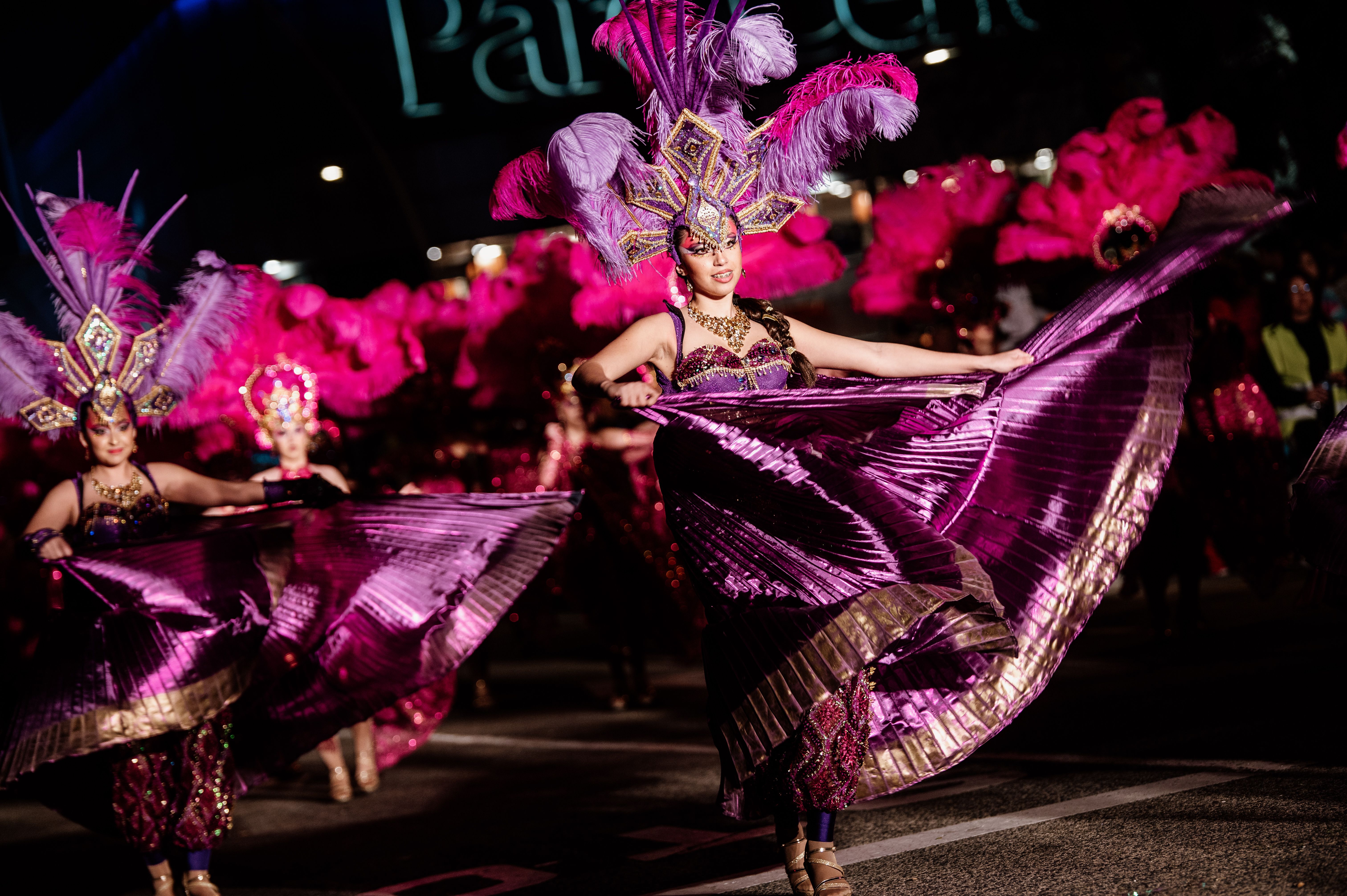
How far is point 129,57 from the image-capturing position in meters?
16.4

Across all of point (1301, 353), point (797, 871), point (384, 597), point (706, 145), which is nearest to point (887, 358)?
point (706, 145)

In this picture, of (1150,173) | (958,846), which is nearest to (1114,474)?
(958,846)

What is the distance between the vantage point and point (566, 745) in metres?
6.54

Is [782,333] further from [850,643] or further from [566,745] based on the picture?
[566,745]

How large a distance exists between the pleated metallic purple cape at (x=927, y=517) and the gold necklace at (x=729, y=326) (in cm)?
33

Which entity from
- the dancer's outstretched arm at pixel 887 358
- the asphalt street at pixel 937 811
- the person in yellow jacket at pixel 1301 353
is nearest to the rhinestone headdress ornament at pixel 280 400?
the asphalt street at pixel 937 811

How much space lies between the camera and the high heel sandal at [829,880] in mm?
3098

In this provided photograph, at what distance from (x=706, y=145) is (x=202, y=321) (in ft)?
8.38

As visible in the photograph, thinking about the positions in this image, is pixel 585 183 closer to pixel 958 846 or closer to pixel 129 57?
pixel 958 846

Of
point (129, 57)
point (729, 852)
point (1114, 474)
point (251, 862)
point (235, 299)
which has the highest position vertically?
point (129, 57)

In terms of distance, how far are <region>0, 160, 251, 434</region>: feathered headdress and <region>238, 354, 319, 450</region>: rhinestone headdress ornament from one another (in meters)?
0.74

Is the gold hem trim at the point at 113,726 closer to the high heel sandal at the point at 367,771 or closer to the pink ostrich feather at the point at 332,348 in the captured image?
the high heel sandal at the point at 367,771

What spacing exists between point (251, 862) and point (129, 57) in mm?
14456

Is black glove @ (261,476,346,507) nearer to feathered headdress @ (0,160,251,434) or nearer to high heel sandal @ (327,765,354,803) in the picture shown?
feathered headdress @ (0,160,251,434)
